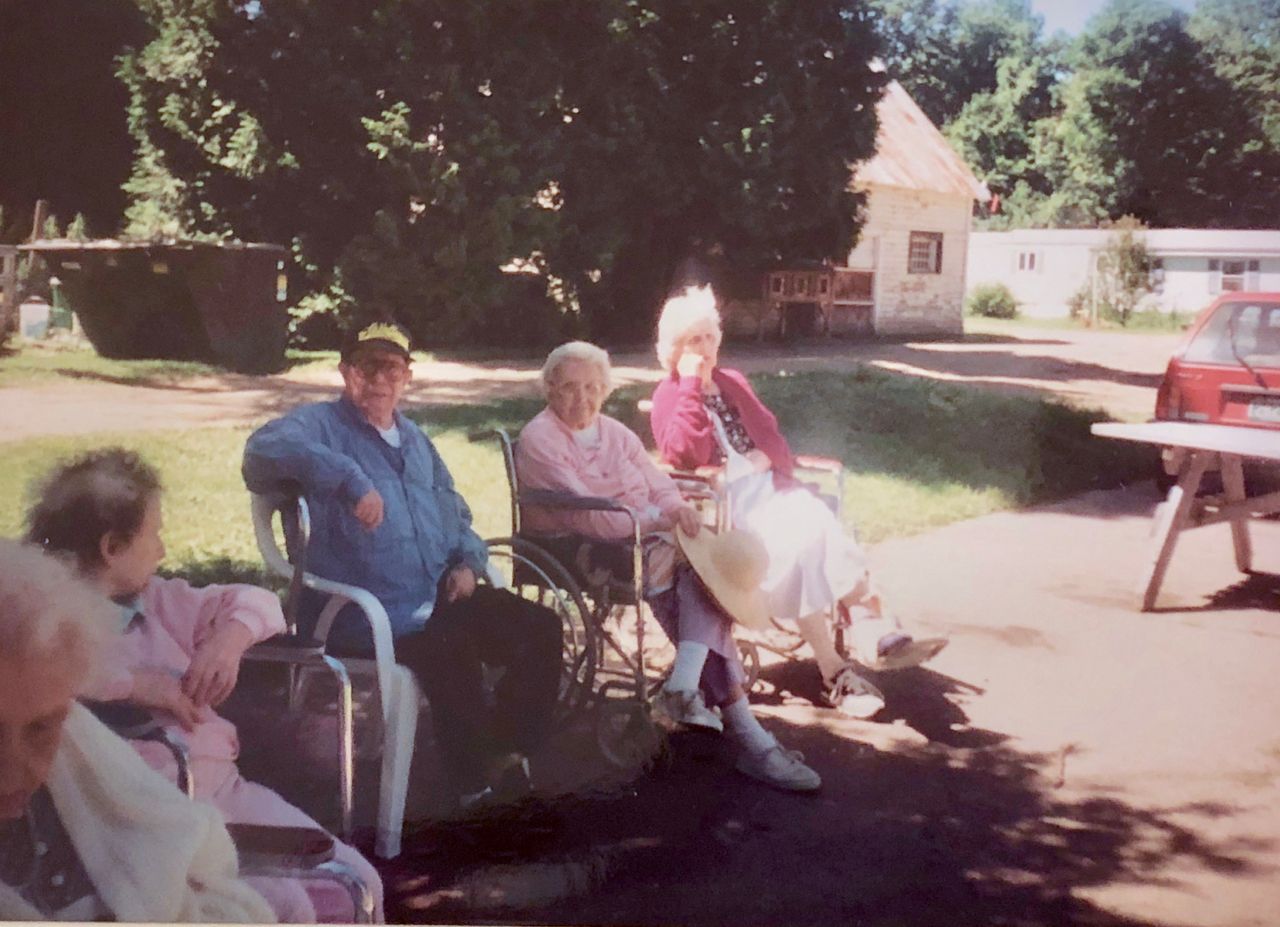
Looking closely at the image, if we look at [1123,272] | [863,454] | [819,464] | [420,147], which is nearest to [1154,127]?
[1123,272]

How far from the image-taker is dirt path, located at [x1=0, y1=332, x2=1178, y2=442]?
2312 millimetres

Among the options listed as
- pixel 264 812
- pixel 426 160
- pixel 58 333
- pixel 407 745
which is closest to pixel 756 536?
pixel 407 745

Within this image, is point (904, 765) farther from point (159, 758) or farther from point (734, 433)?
point (159, 758)

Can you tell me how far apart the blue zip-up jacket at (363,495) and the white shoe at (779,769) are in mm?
670

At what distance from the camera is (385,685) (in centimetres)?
208

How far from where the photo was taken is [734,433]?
2982 mm

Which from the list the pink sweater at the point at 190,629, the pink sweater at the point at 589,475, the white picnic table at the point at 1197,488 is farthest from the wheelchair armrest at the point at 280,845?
the white picnic table at the point at 1197,488

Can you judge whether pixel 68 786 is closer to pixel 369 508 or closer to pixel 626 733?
pixel 369 508

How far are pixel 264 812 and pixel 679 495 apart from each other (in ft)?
4.29

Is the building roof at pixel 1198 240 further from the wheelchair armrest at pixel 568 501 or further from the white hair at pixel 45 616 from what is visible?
the white hair at pixel 45 616

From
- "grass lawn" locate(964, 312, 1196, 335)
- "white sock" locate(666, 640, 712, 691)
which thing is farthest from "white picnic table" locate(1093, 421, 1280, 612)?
"white sock" locate(666, 640, 712, 691)

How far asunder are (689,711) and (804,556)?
1.61 feet

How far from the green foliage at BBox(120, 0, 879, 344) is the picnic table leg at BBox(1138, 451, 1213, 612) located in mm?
1435

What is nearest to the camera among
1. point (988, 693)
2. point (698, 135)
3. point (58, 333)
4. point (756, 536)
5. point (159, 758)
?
point (159, 758)
